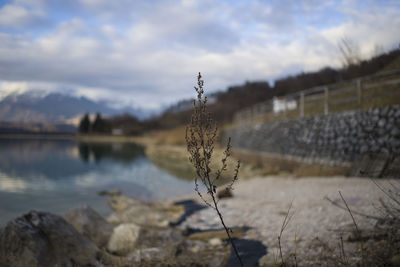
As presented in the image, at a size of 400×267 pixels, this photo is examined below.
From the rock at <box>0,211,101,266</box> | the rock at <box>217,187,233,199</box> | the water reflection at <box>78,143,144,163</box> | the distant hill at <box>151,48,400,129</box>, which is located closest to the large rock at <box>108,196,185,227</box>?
the rock at <box>217,187,233,199</box>

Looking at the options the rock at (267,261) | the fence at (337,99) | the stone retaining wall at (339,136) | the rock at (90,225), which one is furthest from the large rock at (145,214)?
the fence at (337,99)

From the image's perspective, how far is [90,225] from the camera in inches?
209

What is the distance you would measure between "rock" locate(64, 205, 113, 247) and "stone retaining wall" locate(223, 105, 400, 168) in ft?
16.7

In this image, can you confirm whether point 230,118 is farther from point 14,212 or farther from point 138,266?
point 138,266

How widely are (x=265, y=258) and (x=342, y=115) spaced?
8.73 metres

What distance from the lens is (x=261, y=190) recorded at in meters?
9.43

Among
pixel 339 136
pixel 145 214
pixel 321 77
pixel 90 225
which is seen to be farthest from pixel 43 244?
pixel 321 77

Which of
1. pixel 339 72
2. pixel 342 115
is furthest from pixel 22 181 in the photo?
pixel 339 72

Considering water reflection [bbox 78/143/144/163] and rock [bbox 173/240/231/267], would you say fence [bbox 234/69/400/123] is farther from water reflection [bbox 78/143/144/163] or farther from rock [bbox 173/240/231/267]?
water reflection [bbox 78/143/144/163]

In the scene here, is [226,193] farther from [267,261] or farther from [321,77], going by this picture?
[321,77]

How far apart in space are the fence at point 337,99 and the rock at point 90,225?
8.77m

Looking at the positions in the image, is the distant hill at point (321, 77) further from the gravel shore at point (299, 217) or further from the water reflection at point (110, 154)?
the water reflection at point (110, 154)

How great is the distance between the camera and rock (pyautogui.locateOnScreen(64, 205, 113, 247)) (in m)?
5.14

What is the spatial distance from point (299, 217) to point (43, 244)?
392cm
